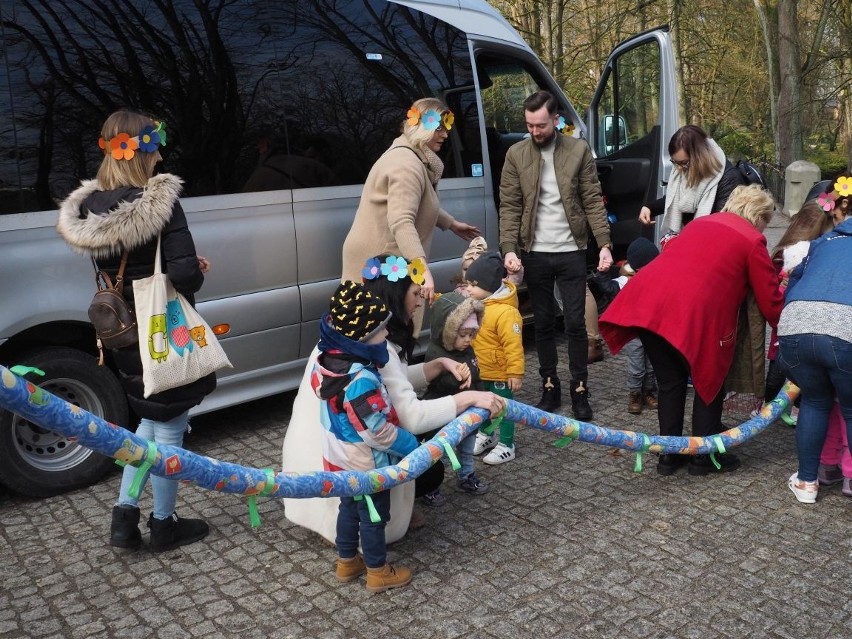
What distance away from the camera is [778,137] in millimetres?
21844

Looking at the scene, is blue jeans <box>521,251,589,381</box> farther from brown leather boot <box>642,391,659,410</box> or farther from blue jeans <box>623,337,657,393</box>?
brown leather boot <box>642,391,659,410</box>

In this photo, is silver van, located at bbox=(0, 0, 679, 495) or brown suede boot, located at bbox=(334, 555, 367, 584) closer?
brown suede boot, located at bbox=(334, 555, 367, 584)

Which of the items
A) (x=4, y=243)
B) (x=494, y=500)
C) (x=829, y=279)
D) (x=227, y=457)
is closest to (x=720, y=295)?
(x=829, y=279)

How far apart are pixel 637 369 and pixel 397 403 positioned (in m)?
2.61

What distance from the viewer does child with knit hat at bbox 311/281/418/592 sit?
3.30 m

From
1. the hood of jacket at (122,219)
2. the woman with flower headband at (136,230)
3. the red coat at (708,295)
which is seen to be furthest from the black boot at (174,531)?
the red coat at (708,295)

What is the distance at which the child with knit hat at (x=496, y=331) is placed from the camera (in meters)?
4.74

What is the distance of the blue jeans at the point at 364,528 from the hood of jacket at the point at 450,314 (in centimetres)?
100

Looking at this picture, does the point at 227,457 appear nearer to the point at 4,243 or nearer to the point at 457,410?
the point at 4,243

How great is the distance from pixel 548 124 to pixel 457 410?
8.16 ft

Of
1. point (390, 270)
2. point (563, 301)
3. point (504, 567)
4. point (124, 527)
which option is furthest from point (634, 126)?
point (124, 527)

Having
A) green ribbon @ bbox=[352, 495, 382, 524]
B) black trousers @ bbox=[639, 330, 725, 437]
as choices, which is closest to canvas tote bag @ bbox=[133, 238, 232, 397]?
green ribbon @ bbox=[352, 495, 382, 524]

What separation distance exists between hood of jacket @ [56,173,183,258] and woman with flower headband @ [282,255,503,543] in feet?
2.69

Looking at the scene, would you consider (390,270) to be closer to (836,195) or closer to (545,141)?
(545,141)
